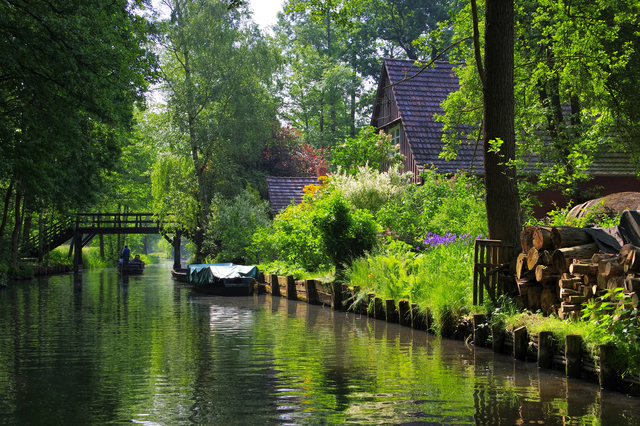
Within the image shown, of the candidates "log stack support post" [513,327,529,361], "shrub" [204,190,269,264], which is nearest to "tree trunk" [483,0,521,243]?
"log stack support post" [513,327,529,361]

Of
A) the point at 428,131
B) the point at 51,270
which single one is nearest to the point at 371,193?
the point at 428,131

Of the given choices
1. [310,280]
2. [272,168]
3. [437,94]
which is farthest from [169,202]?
[310,280]

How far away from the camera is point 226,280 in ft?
85.2

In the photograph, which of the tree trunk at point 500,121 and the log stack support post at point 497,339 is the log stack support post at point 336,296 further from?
the log stack support post at point 497,339

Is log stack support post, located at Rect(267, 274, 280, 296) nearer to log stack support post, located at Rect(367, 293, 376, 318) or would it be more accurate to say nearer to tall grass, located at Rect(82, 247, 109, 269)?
log stack support post, located at Rect(367, 293, 376, 318)

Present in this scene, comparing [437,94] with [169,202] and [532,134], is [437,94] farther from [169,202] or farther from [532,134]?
[169,202]

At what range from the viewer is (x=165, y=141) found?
40156 mm

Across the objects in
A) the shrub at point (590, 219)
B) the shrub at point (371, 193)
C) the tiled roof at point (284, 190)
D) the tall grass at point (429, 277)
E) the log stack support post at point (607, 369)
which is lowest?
the log stack support post at point (607, 369)

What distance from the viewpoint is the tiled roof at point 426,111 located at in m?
26.9

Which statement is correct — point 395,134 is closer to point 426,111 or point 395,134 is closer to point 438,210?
point 426,111

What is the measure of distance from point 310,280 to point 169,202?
2202cm

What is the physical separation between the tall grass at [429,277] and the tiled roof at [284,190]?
21.5 metres

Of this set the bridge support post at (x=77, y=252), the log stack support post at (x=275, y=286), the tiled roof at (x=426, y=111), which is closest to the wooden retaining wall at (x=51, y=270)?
the bridge support post at (x=77, y=252)

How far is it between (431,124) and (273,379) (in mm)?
20975
